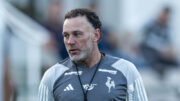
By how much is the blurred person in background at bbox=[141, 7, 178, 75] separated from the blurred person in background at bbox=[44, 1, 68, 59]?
1.62m

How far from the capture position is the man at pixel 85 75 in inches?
335

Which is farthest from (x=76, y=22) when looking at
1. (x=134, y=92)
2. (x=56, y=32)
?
(x=56, y=32)

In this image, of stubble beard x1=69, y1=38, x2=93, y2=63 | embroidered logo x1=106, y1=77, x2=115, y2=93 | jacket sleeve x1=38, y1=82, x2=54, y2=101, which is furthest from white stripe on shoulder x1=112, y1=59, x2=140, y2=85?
jacket sleeve x1=38, y1=82, x2=54, y2=101

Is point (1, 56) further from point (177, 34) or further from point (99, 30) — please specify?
point (177, 34)

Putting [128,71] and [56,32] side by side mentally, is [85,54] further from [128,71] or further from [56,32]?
[56,32]

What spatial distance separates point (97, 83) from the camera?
8555 mm

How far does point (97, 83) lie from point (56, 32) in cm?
559

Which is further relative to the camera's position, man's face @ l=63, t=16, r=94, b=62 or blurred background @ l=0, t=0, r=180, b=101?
blurred background @ l=0, t=0, r=180, b=101

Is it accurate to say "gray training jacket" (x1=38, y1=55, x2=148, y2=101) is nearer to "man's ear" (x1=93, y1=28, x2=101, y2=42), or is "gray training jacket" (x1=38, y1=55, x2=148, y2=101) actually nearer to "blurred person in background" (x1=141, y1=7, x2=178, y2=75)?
"man's ear" (x1=93, y1=28, x2=101, y2=42)

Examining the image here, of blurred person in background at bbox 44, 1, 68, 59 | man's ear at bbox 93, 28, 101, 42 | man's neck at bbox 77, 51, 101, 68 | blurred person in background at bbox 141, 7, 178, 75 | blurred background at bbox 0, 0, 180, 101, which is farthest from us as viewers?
blurred person in background at bbox 141, 7, 178, 75

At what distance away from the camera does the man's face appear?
858cm

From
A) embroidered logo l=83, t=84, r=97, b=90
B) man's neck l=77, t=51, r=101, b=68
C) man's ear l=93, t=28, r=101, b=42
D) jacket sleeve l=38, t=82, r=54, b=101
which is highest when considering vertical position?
man's ear l=93, t=28, r=101, b=42

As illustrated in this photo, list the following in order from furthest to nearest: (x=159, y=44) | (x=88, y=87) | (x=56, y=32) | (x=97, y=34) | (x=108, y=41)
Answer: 1. (x=159, y=44)
2. (x=108, y=41)
3. (x=56, y=32)
4. (x=97, y=34)
5. (x=88, y=87)

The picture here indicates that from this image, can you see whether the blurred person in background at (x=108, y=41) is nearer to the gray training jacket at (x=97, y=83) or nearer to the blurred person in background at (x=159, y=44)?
the blurred person in background at (x=159, y=44)
